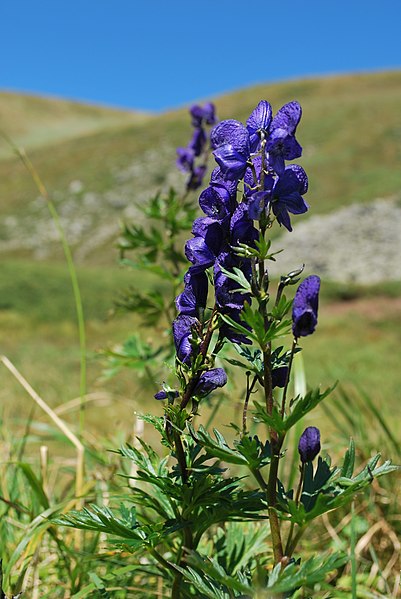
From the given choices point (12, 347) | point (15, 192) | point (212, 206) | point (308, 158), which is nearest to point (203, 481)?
point (212, 206)

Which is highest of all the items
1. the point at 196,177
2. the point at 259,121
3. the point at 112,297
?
the point at 112,297

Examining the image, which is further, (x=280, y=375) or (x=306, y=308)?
(x=280, y=375)

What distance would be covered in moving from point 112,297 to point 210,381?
29.6 ft

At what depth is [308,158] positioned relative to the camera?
45250 millimetres

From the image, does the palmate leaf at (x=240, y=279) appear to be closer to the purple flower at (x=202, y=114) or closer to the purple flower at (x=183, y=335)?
the purple flower at (x=183, y=335)

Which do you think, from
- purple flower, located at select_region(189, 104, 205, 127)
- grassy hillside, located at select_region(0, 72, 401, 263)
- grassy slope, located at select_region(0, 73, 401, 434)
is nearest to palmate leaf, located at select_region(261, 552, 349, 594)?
grassy slope, located at select_region(0, 73, 401, 434)

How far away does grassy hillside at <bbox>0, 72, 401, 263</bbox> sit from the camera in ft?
133

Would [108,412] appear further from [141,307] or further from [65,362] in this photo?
[141,307]

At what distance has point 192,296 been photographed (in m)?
1.36

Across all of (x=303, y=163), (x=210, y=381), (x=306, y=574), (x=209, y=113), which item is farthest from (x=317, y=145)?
(x=306, y=574)

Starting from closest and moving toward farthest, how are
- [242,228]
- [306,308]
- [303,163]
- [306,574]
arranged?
[306,574]
[306,308]
[242,228]
[303,163]

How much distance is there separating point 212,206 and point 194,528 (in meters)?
0.79

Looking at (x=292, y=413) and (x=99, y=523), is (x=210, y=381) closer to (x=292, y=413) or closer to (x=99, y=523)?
(x=292, y=413)

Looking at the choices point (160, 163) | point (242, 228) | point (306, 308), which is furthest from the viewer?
point (160, 163)
